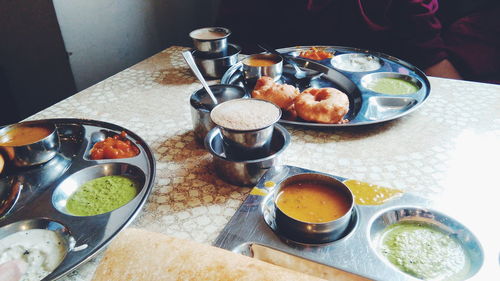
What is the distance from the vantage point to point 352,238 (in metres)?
1.06

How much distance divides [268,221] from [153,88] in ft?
4.62

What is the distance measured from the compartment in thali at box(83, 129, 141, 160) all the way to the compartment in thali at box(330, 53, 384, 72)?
1.43 metres

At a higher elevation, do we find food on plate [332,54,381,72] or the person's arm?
food on plate [332,54,381,72]

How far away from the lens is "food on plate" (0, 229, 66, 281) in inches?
39.2

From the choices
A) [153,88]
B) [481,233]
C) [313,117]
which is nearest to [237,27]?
[153,88]

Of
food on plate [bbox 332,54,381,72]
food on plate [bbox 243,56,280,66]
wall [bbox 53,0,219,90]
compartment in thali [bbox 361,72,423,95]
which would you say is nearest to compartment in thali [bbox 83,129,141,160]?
food on plate [bbox 243,56,280,66]

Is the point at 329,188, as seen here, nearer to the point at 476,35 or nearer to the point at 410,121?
the point at 410,121

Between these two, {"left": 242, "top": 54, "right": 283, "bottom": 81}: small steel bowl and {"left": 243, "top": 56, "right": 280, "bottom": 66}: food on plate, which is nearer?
{"left": 242, "top": 54, "right": 283, "bottom": 81}: small steel bowl

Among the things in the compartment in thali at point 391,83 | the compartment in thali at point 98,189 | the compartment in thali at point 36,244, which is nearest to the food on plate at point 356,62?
the compartment in thali at point 391,83

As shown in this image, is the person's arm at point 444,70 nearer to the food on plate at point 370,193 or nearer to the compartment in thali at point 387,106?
the compartment in thali at point 387,106

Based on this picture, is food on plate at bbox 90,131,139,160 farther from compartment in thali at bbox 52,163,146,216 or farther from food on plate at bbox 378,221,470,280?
food on plate at bbox 378,221,470,280

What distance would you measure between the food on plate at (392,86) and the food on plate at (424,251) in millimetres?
1068

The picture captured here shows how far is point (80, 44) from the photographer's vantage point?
301 cm

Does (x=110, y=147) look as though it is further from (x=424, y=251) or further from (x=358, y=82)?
(x=358, y=82)
